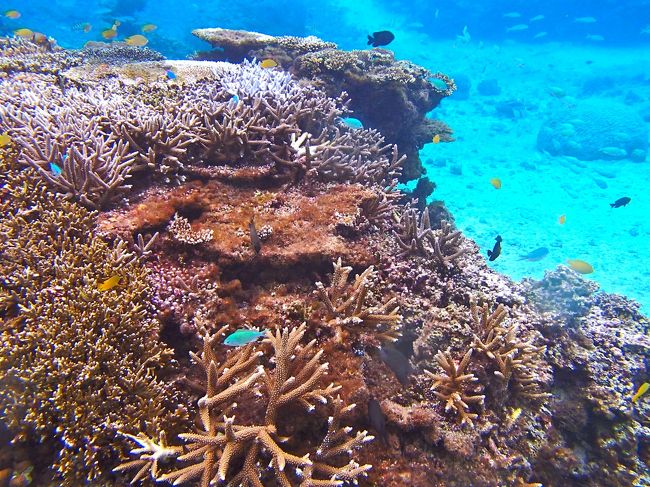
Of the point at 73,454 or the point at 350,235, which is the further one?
the point at 350,235

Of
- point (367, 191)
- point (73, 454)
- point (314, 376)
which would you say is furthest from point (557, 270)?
point (73, 454)

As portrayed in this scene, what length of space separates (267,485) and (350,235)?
8.39 feet

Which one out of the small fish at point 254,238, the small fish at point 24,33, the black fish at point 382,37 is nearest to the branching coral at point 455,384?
the small fish at point 254,238

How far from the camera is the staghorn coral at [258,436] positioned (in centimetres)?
231

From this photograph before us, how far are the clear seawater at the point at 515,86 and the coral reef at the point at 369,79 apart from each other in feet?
22.6

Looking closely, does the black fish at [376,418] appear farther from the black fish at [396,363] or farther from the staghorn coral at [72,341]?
the staghorn coral at [72,341]

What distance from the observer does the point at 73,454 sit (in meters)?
2.29

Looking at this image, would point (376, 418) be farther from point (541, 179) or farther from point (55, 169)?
point (541, 179)

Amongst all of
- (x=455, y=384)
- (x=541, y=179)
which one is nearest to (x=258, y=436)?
(x=455, y=384)

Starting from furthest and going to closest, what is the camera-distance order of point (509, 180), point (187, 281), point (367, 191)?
point (509, 180), point (367, 191), point (187, 281)

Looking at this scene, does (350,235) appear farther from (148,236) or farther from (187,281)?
(148,236)

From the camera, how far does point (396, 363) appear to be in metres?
3.45

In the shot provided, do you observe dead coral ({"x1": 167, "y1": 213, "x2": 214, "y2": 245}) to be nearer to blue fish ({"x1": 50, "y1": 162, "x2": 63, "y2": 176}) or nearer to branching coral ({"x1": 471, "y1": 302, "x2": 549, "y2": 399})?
blue fish ({"x1": 50, "y1": 162, "x2": 63, "y2": 176})

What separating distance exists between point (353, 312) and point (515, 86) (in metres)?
39.1
